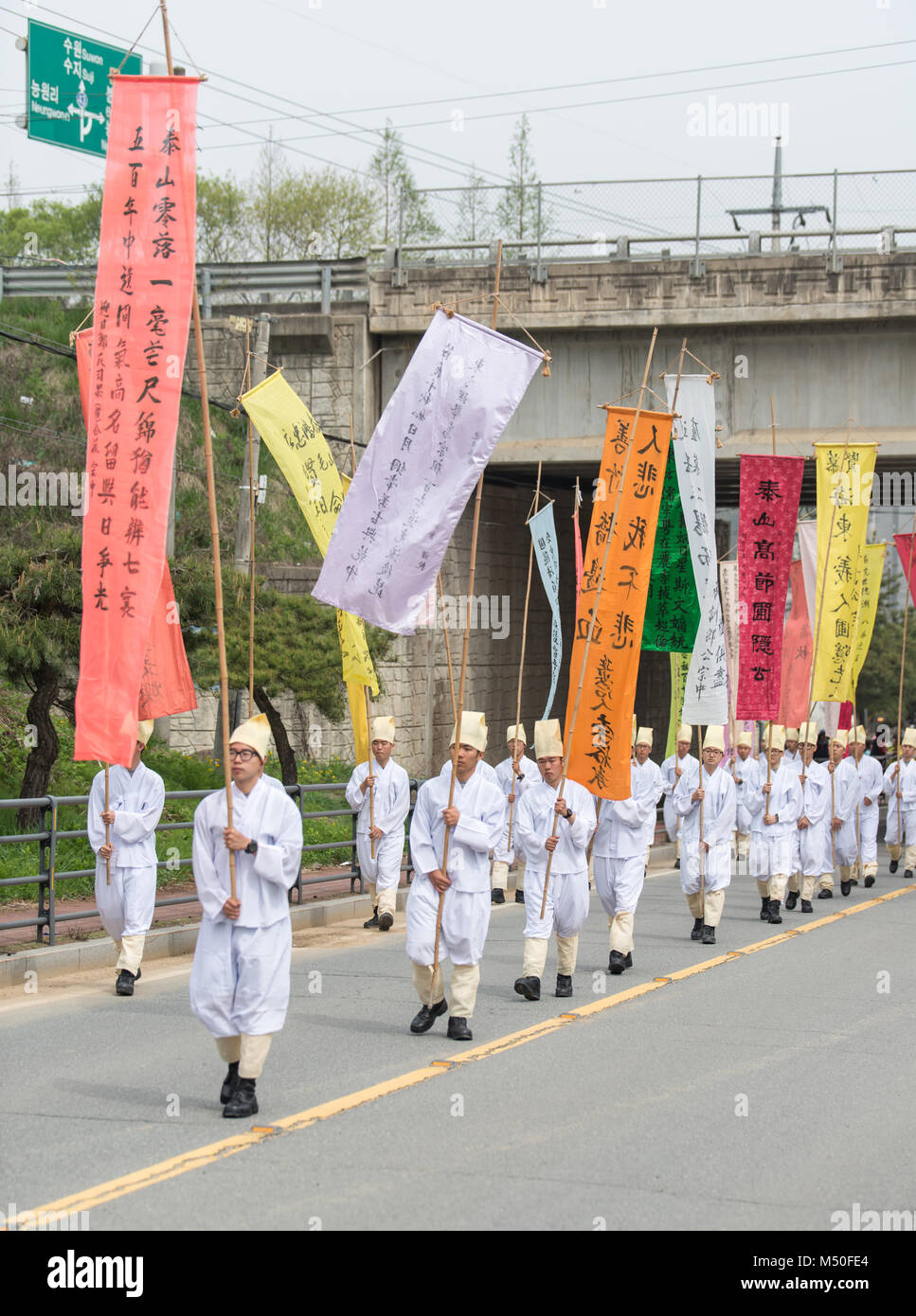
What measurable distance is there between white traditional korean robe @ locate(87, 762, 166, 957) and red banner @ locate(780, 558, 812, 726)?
1142 cm

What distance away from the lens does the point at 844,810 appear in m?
19.0

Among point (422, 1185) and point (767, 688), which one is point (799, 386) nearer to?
point (767, 688)

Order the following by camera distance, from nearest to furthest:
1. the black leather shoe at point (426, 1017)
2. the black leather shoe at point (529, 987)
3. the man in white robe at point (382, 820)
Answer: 1. the black leather shoe at point (426, 1017)
2. the black leather shoe at point (529, 987)
3. the man in white robe at point (382, 820)

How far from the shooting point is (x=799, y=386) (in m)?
24.7

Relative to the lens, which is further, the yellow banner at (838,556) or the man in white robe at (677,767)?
the yellow banner at (838,556)

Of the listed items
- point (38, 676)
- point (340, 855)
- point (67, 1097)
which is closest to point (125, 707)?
point (67, 1097)

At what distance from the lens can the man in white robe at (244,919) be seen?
7.03 metres

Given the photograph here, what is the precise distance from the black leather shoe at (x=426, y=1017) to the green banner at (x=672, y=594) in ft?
22.5

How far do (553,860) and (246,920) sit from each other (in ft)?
11.9

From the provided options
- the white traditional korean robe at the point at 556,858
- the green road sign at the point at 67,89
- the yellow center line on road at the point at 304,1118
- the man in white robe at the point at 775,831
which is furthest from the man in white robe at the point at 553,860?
the green road sign at the point at 67,89

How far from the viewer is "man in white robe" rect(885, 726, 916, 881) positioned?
21047 millimetres

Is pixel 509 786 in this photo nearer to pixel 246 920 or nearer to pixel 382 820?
pixel 382 820

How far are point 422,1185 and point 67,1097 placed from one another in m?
2.28

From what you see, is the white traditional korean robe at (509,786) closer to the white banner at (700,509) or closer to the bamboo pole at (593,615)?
the white banner at (700,509)
